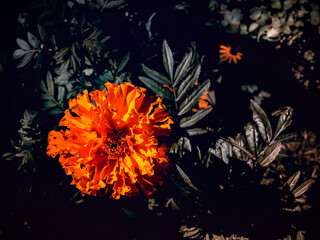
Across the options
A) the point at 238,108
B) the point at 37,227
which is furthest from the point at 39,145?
the point at 238,108

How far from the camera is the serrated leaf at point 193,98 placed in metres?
0.79

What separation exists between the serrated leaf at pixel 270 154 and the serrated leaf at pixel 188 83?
40cm

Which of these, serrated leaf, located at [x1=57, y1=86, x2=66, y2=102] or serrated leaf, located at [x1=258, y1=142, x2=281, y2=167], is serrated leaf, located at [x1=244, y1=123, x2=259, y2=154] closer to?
serrated leaf, located at [x1=258, y1=142, x2=281, y2=167]

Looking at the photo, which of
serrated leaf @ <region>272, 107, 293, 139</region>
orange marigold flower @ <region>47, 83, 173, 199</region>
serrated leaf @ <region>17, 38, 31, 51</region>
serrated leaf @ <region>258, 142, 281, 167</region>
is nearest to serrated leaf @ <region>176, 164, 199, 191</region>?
orange marigold flower @ <region>47, 83, 173, 199</region>

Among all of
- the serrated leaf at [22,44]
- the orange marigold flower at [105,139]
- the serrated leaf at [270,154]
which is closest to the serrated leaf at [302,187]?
the serrated leaf at [270,154]

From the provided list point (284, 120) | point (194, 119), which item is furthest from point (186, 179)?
point (284, 120)

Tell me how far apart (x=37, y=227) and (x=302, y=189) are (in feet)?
5.33

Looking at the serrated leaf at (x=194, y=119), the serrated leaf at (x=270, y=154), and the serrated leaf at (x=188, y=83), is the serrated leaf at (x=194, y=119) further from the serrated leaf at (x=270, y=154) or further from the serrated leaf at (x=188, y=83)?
the serrated leaf at (x=270, y=154)

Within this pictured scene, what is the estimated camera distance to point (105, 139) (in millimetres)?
793

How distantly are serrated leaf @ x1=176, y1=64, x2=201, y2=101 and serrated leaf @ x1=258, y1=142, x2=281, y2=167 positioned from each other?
15.7 inches

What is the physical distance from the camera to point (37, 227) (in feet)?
4.48

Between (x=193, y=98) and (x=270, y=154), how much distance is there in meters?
0.37

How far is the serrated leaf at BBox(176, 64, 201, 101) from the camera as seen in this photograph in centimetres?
79

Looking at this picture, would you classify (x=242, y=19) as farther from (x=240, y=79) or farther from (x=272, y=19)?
(x=240, y=79)
